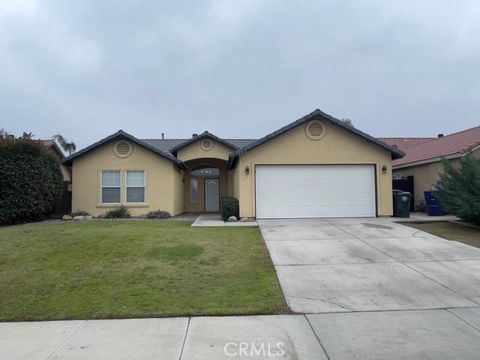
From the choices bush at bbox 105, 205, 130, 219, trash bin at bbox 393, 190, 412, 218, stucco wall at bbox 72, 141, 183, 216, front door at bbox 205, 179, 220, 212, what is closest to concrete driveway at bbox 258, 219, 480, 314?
trash bin at bbox 393, 190, 412, 218

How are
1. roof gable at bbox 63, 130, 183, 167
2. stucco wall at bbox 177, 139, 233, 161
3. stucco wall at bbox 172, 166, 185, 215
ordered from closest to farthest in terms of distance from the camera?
1. roof gable at bbox 63, 130, 183, 167
2. stucco wall at bbox 172, 166, 185, 215
3. stucco wall at bbox 177, 139, 233, 161

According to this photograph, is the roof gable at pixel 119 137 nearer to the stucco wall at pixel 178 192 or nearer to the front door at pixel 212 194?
the stucco wall at pixel 178 192

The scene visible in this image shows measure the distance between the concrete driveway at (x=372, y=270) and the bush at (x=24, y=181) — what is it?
9.87 m

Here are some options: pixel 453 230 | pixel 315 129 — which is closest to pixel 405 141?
pixel 315 129

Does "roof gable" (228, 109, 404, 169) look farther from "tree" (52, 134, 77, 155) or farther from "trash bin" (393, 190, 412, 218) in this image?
"tree" (52, 134, 77, 155)

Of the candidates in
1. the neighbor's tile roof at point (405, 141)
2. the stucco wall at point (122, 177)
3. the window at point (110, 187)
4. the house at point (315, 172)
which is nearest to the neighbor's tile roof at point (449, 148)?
the house at point (315, 172)

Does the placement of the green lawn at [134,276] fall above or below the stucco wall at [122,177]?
below

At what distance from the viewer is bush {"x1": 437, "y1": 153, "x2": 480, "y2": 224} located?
1171 cm

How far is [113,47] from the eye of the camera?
1602 cm

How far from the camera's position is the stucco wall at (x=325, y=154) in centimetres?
1516

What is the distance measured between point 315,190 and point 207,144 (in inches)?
291

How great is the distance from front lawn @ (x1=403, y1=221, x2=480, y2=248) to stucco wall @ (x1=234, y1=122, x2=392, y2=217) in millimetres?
2453

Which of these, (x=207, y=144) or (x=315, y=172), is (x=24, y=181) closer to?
(x=207, y=144)

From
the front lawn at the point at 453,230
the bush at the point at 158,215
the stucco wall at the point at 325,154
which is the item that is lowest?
the front lawn at the point at 453,230
